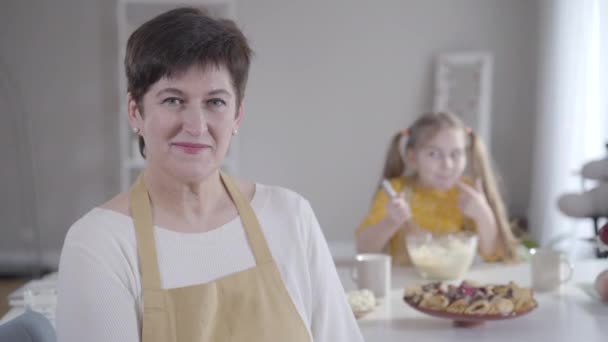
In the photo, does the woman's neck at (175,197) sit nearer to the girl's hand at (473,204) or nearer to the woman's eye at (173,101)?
the woman's eye at (173,101)

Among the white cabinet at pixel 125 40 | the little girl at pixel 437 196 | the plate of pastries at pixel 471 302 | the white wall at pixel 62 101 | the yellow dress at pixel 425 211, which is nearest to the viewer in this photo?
the plate of pastries at pixel 471 302

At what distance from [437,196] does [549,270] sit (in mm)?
720

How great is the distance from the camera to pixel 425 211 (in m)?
2.46

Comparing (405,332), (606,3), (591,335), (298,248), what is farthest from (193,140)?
(606,3)

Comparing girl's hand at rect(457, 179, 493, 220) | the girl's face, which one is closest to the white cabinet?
A: the girl's face

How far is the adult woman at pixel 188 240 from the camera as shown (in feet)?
3.60

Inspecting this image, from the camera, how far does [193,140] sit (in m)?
1.16

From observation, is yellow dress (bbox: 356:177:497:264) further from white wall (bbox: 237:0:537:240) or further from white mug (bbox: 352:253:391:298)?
white wall (bbox: 237:0:537:240)

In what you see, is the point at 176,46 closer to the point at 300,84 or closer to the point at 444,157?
the point at 444,157

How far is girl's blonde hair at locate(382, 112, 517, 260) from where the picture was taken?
88.8 inches

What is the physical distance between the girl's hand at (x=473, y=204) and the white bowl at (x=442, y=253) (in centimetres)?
32

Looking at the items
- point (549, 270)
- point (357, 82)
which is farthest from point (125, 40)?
point (549, 270)

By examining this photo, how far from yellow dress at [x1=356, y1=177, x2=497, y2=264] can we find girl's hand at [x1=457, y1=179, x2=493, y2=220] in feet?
0.39

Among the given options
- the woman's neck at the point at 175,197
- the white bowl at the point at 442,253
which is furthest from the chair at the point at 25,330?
the white bowl at the point at 442,253
